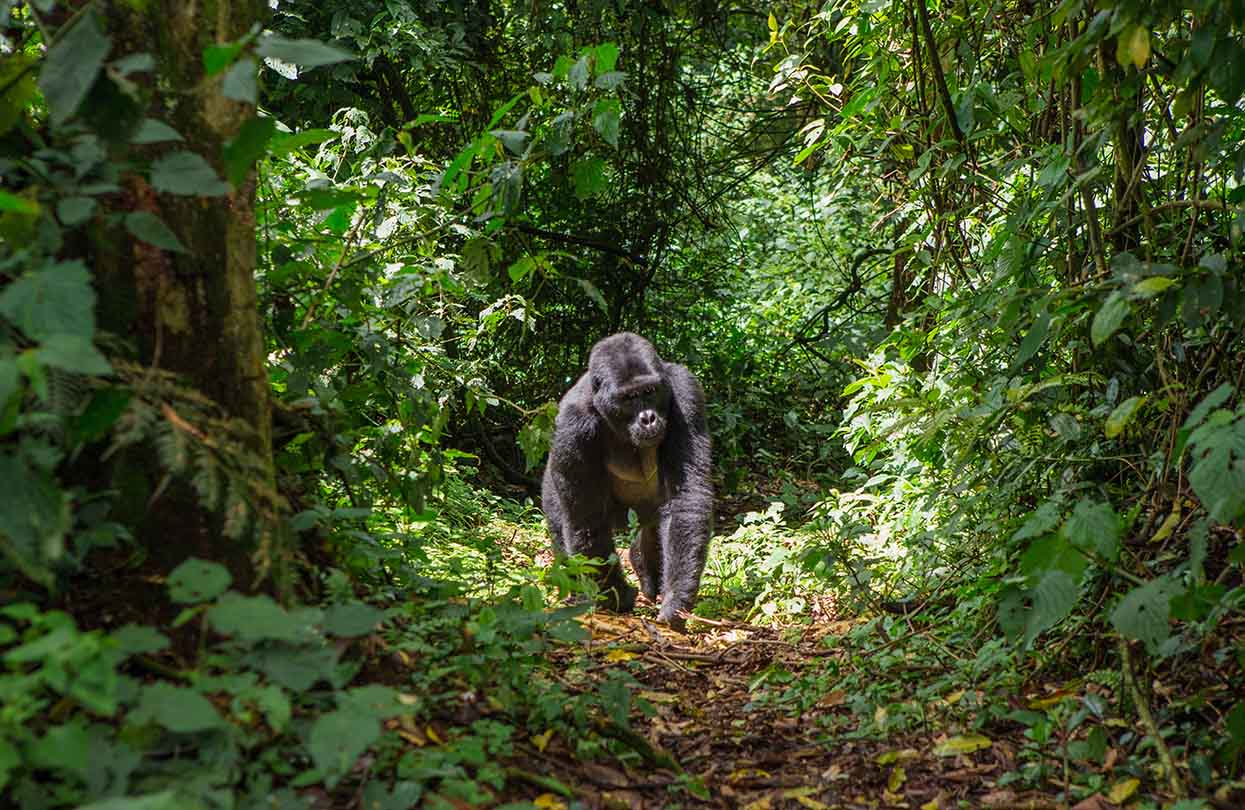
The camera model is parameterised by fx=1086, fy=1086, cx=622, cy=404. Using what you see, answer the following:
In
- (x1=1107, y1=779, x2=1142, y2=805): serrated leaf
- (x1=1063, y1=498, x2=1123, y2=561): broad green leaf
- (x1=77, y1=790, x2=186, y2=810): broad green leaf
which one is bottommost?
(x1=1107, y1=779, x2=1142, y2=805): serrated leaf

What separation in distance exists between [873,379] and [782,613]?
1.32m

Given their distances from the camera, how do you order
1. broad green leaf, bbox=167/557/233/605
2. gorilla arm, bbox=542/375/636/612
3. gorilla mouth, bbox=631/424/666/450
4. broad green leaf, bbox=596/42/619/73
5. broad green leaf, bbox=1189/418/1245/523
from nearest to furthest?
broad green leaf, bbox=167/557/233/605
broad green leaf, bbox=1189/418/1245/523
broad green leaf, bbox=596/42/619/73
gorilla mouth, bbox=631/424/666/450
gorilla arm, bbox=542/375/636/612

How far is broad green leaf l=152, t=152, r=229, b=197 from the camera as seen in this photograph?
189cm

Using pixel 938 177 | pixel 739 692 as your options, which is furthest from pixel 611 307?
pixel 739 692

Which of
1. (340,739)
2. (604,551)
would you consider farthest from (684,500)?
(340,739)

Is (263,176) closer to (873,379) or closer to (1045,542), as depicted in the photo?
(1045,542)

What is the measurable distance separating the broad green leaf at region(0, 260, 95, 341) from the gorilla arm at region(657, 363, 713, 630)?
3968 millimetres

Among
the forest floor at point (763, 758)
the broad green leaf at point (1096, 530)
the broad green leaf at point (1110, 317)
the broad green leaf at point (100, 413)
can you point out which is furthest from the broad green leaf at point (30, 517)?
the broad green leaf at point (1110, 317)

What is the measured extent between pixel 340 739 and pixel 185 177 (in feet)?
3.28

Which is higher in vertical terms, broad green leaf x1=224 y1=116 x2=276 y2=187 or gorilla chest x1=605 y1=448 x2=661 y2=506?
broad green leaf x1=224 y1=116 x2=276 y2=187

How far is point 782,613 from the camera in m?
5.25

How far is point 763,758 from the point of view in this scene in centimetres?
326

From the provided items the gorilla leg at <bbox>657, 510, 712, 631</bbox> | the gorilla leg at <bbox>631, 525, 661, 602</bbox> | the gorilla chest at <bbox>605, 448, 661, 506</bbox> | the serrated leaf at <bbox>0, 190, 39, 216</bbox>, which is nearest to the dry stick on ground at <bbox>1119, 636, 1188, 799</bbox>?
the serrated leaf at <bbox>0, 190, 39, 216</bbox>

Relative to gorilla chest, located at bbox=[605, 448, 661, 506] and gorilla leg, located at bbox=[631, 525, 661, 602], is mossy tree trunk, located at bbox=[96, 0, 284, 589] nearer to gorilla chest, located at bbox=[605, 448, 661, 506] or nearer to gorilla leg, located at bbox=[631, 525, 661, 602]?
gorilla chest, located at bbox=[605, 448, 661, 506]
